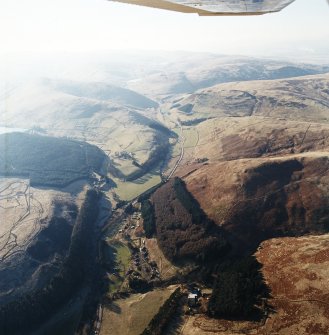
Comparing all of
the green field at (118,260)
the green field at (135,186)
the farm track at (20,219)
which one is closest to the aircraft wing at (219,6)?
the green field at (118,260)

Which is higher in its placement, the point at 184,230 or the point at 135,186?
the point at 184,230

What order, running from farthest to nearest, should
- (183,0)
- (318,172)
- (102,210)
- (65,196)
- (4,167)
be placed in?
(4,167), (65,196), (102,210), (318,172), (183,0)

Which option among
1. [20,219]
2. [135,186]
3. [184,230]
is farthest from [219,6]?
[135,186]

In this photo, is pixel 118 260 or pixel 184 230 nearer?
pixel 118 260

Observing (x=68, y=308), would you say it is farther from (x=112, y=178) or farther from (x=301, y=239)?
(x=112, y=178)

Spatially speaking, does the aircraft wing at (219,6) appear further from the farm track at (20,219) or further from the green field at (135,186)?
the green field at (135,186)

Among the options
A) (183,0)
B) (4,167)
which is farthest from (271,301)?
(4,167)

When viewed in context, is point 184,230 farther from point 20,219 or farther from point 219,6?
point 219,6

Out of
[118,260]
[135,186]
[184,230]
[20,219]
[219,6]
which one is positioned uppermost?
[219,6]

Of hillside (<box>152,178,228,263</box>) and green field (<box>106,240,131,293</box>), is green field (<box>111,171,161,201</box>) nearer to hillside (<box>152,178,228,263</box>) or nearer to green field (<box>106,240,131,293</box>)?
hillside (<box>152,178,228,263</box>)
